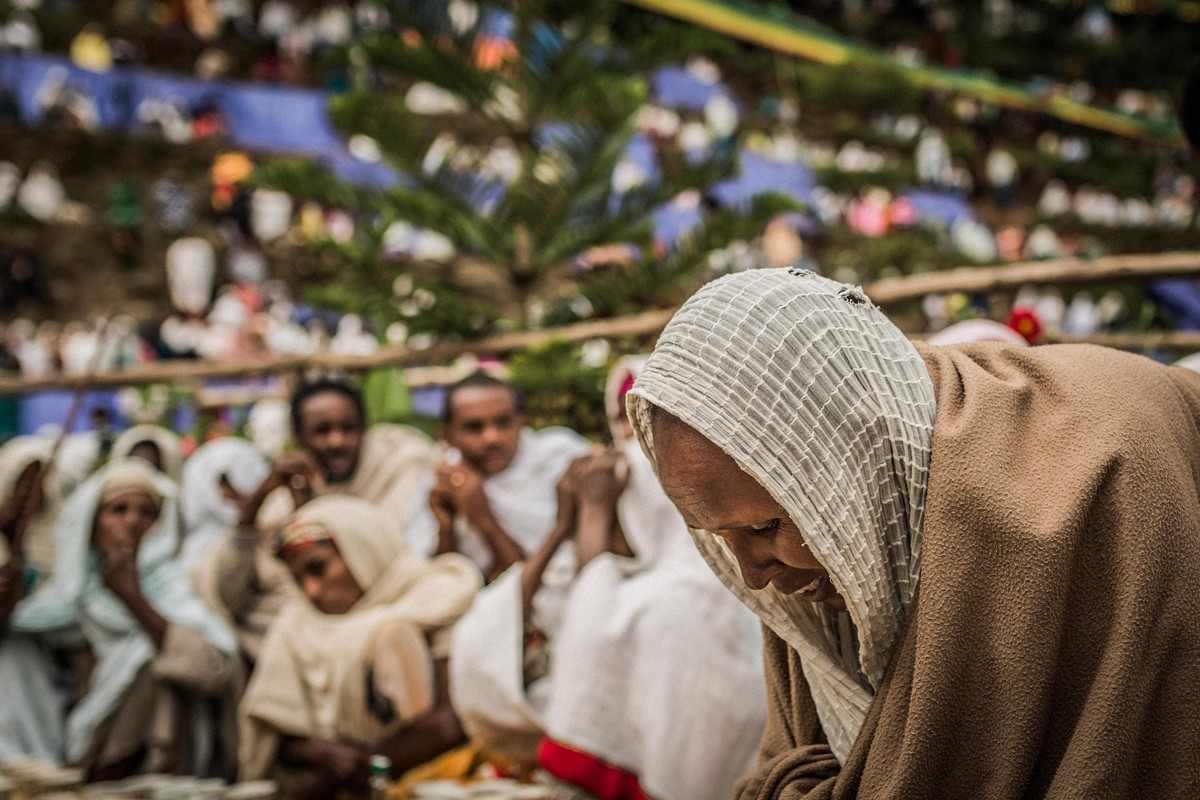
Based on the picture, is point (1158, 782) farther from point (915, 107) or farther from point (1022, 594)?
point (915, 107)

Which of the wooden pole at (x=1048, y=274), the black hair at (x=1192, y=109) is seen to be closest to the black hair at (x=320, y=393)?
the wooden pole at (x=1048, y=274)

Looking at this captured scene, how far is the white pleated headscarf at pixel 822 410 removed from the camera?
141 cm

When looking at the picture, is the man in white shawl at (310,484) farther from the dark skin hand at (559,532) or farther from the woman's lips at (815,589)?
the woman's lips at (815,589)

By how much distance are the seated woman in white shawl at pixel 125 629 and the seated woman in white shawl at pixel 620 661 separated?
3.93 ft

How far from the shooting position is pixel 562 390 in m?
4.14

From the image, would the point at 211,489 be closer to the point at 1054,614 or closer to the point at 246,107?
the point at 1054,614

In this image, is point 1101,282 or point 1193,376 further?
point 1101,282

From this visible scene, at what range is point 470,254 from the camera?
5621 millimetres

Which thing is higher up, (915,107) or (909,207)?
(915,107)

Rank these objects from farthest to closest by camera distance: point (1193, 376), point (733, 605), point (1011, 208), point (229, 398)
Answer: point (1011, 208), point (229, 398), point (733, 605), point (1193, 376)

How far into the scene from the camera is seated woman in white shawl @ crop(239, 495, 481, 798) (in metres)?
3.13

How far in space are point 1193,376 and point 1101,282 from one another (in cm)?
196

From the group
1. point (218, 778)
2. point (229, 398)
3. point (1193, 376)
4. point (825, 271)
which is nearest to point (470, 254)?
point (229, 398)

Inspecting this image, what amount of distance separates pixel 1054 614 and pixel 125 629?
3.15 meters
